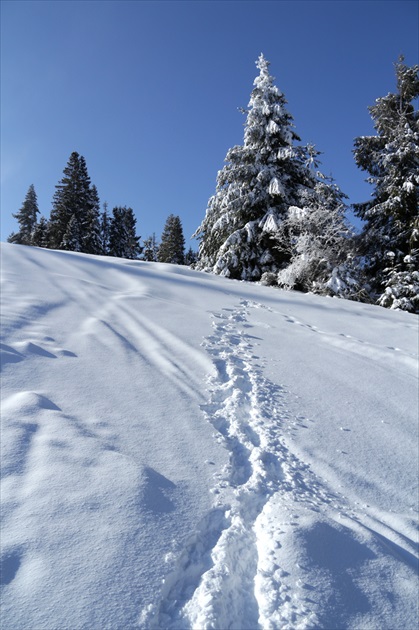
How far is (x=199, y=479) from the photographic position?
8.85 feet

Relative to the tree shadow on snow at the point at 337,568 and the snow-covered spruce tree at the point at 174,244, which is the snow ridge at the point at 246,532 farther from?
the snow-covered spruce tree at the point at 174,244

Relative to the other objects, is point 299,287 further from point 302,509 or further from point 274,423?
point 302,509

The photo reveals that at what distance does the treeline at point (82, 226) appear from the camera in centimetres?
2830

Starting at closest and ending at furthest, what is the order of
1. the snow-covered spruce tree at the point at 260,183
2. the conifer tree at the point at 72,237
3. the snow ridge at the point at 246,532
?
the snow ridge at the point at 246,532, the snow-covered spruce tree at the point at 260,183, the conifer tree at the point at 72,237

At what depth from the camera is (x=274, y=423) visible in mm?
3643

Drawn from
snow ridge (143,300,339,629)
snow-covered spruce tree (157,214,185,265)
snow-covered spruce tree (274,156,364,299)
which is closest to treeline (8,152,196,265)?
snow-covered spruce tree (157,214,185,265)

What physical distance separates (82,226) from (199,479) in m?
29.2

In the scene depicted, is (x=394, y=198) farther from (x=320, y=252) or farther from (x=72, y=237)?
(x=72, y=237)

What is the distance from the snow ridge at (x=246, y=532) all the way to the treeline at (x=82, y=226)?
26.7m

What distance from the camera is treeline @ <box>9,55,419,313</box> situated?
1189 centimetres

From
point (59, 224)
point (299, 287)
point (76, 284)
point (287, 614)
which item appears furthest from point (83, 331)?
point (59, 224)

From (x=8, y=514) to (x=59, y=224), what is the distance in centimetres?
2993

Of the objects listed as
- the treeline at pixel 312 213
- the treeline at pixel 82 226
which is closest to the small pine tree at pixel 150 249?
the treeline at pixel 82 226

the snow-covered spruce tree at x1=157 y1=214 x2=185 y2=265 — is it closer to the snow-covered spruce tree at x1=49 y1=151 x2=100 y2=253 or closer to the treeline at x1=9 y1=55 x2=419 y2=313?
the snow-covered spruce tree at x1=49 y1=151 x2=100 y2=253
